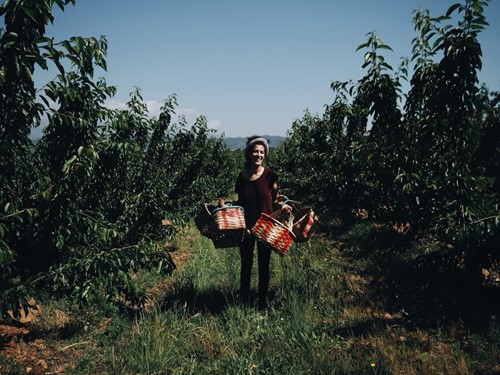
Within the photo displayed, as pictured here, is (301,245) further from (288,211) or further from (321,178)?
(321,178)

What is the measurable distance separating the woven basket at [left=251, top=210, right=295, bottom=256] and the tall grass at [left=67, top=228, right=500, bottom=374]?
0.92 metres

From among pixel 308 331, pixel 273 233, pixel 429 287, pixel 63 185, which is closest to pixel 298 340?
pixel 308 331

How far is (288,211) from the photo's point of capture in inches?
131

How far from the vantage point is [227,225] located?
325cm

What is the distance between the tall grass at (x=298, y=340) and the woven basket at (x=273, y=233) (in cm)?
92

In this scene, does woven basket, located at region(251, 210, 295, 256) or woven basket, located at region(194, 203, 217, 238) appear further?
woven basket, located at region(194, 203, 217, 238)

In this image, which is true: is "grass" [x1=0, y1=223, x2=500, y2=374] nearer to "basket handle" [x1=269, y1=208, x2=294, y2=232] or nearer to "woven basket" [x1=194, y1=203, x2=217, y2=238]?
"woven basket" [x1=194, y1=203, x2=217, y2=238]

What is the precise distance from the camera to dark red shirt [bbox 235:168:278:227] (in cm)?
359

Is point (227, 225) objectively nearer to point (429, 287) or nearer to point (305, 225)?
point (305, 225)

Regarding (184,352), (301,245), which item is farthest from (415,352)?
(301,245)

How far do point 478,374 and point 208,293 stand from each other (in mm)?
3181

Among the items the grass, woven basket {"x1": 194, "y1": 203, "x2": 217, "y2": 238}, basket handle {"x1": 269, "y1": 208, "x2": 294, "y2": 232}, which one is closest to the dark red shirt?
basket handle {"x1": 269, "y1": 208, "x2": 294, "y2": 232}

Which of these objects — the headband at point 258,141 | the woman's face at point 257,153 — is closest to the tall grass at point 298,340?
the woman's face at point 257,153

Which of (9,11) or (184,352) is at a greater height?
(9,11)
